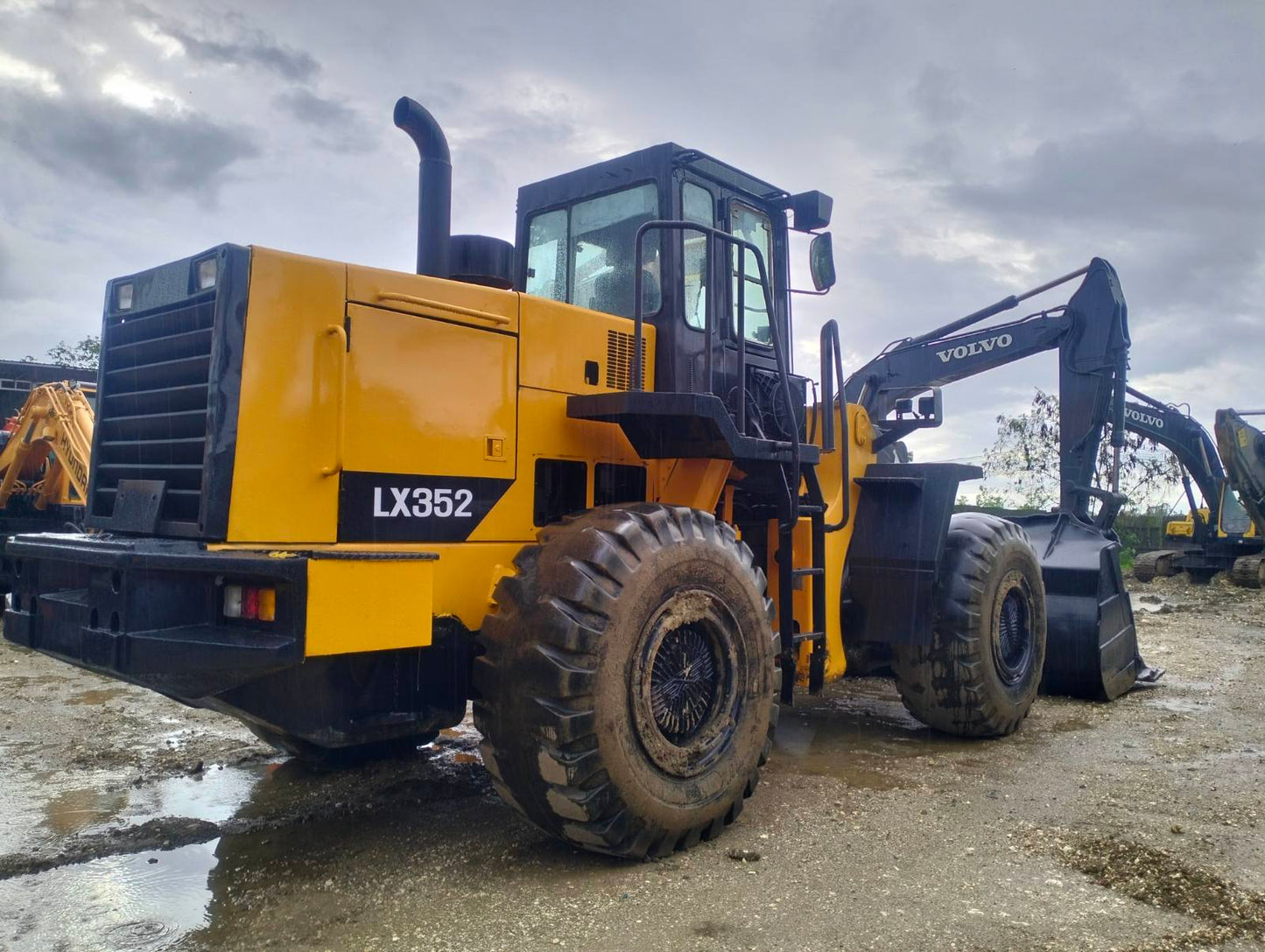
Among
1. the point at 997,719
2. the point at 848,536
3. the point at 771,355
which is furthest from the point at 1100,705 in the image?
the point at 771,355

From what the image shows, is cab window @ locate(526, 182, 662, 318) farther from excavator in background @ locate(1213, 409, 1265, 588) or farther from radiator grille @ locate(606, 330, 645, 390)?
excavator in background @ locate(1213, 409, 1265, 588)

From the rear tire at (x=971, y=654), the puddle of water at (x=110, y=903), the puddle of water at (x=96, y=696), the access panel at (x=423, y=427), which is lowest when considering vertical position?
the puddle of water at (x=110, y=903)

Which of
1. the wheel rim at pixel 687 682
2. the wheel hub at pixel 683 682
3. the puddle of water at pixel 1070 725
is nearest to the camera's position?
the wheel rim at pixel 687 682

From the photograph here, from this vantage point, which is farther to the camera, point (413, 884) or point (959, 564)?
point (959, 564)

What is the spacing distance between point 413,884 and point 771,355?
348 cm

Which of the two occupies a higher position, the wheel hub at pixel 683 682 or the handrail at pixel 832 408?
the handrail at pixel 832 408

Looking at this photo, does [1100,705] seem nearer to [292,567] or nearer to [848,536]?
[848,536]

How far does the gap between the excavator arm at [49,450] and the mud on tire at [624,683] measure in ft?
29.0

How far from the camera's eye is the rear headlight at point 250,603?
3586 mm

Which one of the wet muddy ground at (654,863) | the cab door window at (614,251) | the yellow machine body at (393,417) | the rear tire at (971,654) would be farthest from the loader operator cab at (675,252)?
the wet muddy ground at (654,863)

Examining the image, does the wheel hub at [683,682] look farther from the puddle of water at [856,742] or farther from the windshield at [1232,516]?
the windshield at [1232,516]

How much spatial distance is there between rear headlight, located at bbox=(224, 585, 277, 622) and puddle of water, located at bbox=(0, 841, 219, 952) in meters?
1.09

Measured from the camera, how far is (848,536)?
645 cm

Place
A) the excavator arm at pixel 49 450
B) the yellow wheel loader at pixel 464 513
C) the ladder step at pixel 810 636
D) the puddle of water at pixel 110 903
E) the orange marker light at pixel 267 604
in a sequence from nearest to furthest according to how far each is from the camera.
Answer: the puddle of water at pixel 110 903
the orange marker light at pixel 267 604
the yellow wheel loader at pixel 464 513
the ladder step at pixel 810 636
the excavator arm at pixel 49 450
